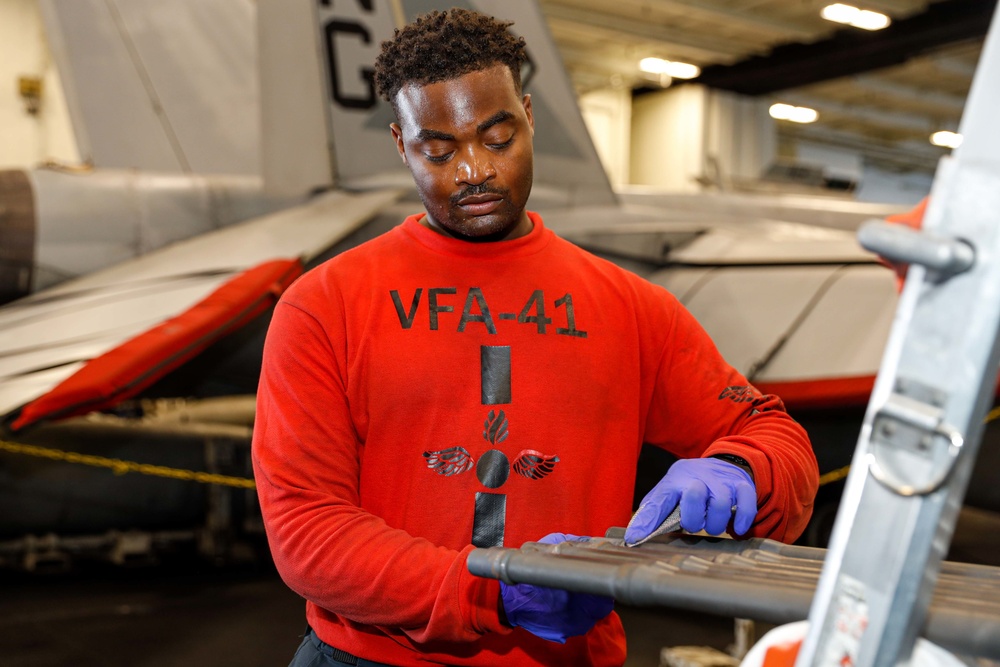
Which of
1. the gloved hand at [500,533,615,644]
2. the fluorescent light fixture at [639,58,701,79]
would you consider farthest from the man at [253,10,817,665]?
the fluorescent light fixture at [639,58,701,79]

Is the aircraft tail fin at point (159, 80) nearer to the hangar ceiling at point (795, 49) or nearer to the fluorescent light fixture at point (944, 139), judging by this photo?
the hangar ceiling at point (795, 49)

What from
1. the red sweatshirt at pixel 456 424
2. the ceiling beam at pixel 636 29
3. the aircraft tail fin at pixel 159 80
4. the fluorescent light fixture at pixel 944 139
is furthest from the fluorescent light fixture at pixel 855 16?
the red sweatshirt at pixel 456 424

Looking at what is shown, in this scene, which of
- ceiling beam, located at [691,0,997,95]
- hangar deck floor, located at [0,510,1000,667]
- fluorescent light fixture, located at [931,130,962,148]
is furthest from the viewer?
fluorescent light fixture, located at [931,130,962,148]

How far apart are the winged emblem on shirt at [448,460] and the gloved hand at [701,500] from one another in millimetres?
330

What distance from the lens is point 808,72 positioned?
46.0ft

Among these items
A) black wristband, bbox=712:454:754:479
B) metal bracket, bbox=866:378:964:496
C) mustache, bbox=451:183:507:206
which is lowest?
black wristband, bbox=712:454:754:479

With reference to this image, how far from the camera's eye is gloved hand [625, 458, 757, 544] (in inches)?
40.9

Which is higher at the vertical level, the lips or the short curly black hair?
the short curly black hair

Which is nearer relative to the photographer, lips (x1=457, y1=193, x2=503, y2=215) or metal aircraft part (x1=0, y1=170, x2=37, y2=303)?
lips (x1=457, y1=193, x2=503, y2=215)

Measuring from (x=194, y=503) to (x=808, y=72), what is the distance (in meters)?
12.7

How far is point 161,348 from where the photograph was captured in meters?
3.22

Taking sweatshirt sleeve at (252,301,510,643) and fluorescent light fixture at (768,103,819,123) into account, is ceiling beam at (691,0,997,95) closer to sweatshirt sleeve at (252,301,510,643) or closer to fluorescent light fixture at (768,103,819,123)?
fluorescent light fixture at (768,103,819,123)

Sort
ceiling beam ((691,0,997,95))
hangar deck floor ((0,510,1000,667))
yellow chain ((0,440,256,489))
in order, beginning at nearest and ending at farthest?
hangar deck floor ((0,510,1000,667)) → yellow chain ((0,440,256,489)) → ceiling beam ((691,0,997,95))

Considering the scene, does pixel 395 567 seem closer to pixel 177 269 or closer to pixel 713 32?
pixel 177 269
